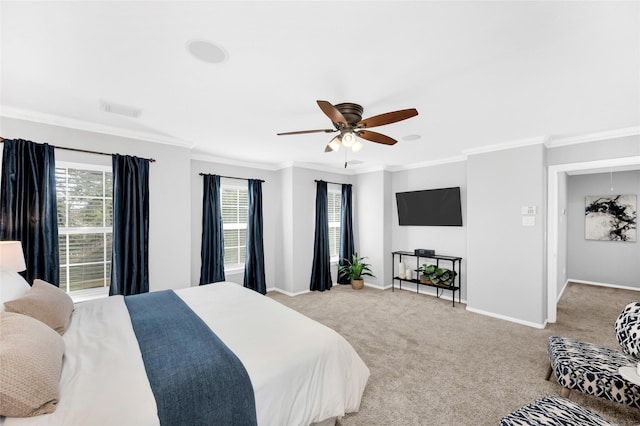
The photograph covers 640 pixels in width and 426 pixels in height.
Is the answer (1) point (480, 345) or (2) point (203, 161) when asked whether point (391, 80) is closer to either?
(1) point (480, 345)

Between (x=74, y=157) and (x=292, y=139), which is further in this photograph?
(x=292, y=139)

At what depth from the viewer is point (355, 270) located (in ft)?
18.7

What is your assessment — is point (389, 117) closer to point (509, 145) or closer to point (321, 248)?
point (509, 145)

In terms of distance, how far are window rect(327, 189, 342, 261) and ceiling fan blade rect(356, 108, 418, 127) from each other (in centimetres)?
379

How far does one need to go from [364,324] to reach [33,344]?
328 cm

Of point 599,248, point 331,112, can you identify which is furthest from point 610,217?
point 331,112

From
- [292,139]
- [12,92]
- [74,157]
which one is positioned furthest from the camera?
[292,139]

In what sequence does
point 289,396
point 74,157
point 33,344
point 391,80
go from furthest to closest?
1. point 74,157
2. point 391,80
3. point 289,396
4. point 33,344

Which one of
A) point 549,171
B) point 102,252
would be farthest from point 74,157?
point 549,171

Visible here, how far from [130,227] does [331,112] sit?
2804 millimetres

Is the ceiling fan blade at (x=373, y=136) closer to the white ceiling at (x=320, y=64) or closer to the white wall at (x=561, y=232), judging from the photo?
the white ceiling at (x=320, y=64)

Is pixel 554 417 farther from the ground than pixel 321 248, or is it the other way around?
pixel 321 248

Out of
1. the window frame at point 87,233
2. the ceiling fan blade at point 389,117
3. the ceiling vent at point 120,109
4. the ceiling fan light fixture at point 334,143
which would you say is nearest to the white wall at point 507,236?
the ceiling fan blade at point 389,117

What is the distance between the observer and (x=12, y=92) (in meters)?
2.38
